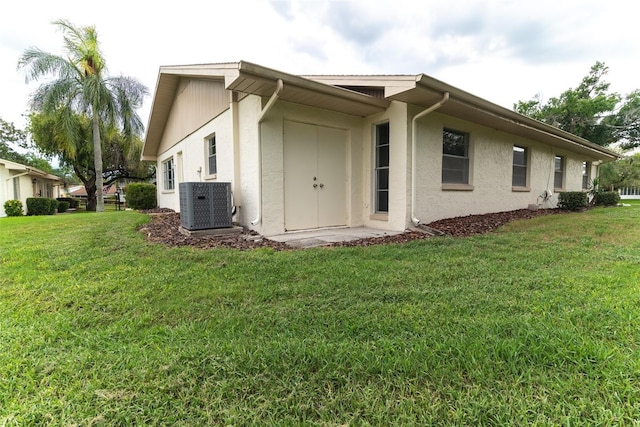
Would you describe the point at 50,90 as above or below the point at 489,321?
above

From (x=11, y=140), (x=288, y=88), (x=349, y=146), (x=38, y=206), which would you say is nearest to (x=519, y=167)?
(x=349, y=146)

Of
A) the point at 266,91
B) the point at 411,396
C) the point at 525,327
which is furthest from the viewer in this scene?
the point at 266,91

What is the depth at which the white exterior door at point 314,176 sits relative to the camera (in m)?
5.92

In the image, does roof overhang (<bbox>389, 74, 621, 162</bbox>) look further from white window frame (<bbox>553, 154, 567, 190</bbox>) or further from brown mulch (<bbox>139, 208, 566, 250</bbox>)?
brown mulch (<bbox>139, 208, 566, 250</bbox>)

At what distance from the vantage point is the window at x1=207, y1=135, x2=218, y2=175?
7.94 m

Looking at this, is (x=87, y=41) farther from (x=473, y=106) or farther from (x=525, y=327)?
(x=525, y=327)

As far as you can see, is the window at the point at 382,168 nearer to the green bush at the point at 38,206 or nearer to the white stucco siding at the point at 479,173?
the white stucco siding at the point at 479,173

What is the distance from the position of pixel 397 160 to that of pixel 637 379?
4878 mm

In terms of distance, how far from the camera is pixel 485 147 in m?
7.63

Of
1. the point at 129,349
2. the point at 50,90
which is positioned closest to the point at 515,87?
the point at 129,349

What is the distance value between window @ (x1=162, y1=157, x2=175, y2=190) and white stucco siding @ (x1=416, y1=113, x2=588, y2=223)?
33.7 feet

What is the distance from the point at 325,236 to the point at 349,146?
7.57 feet

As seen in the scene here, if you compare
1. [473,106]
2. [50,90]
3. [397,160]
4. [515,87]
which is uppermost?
[515,87]

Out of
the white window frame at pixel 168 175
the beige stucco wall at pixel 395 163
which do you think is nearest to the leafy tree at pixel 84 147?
the white window frame at pixel 168 175
